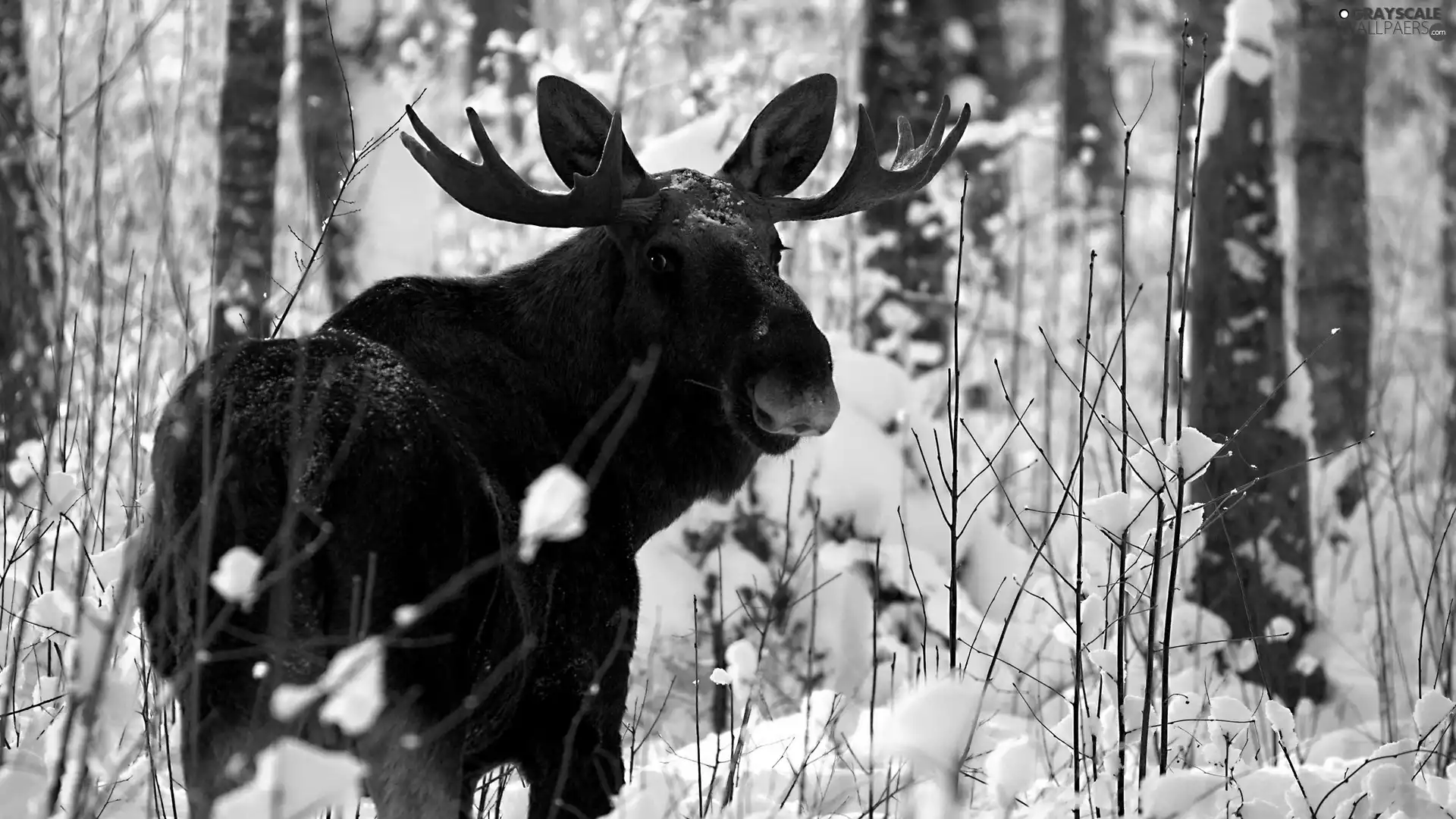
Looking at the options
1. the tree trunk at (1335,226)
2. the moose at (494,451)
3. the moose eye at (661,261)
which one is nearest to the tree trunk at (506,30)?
the tree trunk at (1335,226)

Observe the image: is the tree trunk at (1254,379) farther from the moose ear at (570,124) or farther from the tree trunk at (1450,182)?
the tree trunk at (1450,182)

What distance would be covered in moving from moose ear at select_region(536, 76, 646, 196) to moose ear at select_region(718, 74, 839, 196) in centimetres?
43

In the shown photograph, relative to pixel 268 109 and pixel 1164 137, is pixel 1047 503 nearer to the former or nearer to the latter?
pixel 268 109

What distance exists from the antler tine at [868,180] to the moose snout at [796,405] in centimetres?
87

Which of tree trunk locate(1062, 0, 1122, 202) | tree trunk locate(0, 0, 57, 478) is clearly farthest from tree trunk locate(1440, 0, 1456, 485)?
tree trunk locate(0, 0, 57, 478)

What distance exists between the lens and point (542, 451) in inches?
135

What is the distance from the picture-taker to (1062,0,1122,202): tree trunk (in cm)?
1599

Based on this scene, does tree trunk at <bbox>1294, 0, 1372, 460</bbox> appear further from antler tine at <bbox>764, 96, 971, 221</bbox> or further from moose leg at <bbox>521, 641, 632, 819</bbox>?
moose leg at <bbox>521, 641, 632, 819</bbox>

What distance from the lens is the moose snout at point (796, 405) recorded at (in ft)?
11.1

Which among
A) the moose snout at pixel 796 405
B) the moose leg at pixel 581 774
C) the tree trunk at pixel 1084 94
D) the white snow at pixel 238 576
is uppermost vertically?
the tree trunk at pixel 1084 94

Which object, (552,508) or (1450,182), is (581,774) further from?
(1450,182)

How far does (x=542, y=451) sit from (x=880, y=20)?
5299 mm

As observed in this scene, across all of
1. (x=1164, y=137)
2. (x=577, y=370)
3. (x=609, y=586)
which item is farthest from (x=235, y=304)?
(x=1164, y=137)

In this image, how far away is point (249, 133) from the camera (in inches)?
271
